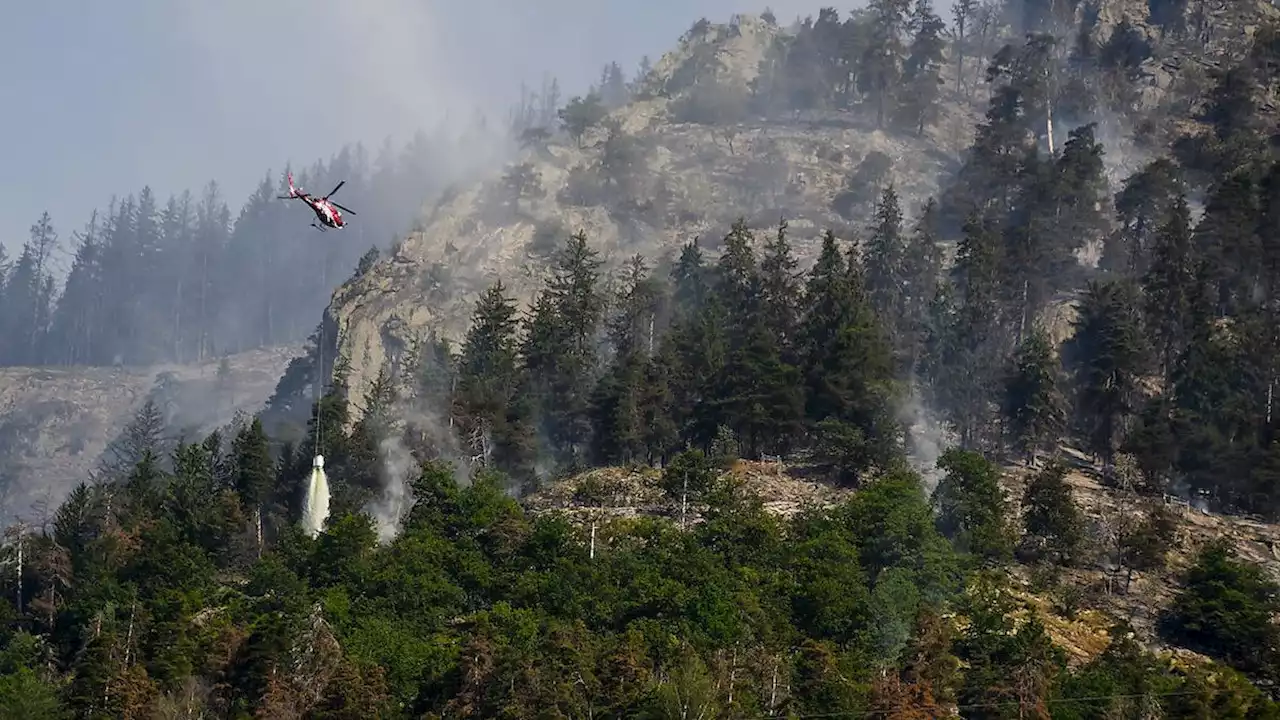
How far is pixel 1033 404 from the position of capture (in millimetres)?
82812

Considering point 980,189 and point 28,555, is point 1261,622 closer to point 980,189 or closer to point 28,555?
point 28,555

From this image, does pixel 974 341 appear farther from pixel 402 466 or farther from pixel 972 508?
pixel 402 466

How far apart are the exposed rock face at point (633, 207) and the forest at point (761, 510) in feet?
28.0

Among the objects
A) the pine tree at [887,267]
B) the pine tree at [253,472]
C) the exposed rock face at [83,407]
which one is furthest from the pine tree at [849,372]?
the exposed rock face at [83,407]

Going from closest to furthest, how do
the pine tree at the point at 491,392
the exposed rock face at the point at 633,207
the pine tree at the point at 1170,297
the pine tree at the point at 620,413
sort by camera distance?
1. the pine tree at the point at 620,413
2. the pine tree at the point at 491,392
3. the pine tree at the point at 1170,297
4. the exposed rock face at the point at 633,207

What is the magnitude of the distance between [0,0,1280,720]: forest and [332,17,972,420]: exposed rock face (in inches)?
336

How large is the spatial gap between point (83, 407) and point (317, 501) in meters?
104

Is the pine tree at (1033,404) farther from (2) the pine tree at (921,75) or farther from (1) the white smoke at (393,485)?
(2) the pine tree at (921,75)

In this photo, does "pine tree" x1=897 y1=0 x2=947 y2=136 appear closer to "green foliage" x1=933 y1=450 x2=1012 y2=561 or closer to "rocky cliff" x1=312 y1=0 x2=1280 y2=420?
"rocky cliff" x1=312 y1=0 x2=1280 y2=420

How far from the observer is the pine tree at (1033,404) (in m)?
83.2

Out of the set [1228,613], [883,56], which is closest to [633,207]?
[883,56]

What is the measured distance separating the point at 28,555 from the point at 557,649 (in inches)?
1167

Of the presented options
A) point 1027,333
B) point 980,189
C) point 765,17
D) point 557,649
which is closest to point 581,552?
point 557,649

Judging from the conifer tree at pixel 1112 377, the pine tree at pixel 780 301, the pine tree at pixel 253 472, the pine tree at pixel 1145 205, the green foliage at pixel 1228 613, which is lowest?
the green foliage at pixel 1228 613
